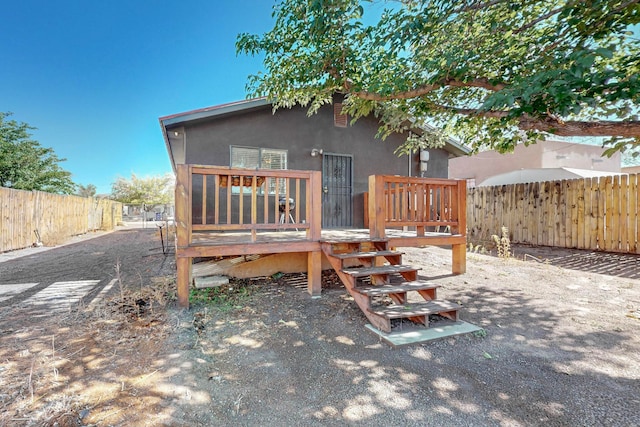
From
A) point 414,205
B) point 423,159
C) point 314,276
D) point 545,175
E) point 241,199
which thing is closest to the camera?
point 241,199

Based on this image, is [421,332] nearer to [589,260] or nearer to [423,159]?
[589,260]

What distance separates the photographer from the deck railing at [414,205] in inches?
173

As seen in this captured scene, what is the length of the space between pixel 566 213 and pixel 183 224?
30.5 feet

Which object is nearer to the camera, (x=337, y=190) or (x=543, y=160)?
(x=337, y=190)

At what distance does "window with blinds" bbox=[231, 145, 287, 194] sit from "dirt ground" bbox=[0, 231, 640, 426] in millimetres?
3505

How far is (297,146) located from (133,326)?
5.27m

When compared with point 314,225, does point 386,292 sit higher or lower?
lower

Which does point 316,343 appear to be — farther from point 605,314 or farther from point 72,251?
point 72,251

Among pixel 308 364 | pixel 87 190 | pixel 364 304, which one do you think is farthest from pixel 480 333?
pixel 87 190

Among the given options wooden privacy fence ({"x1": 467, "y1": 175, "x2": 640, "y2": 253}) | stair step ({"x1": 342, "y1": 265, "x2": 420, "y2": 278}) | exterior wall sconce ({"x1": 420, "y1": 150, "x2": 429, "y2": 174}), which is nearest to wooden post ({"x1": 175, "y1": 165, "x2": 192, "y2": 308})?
stair step ({"x1": 342, "y1": 265, "x2": 420, "y2": 278})

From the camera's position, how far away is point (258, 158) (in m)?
6.89


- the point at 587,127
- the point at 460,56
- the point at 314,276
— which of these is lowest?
the point at 314,276

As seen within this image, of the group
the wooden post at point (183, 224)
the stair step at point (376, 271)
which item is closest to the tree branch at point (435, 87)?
the stair step at point (376, 271)

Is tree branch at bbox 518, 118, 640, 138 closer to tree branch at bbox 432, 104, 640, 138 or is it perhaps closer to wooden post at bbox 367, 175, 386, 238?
tree branch at bbox 432, 104, 640, 138
